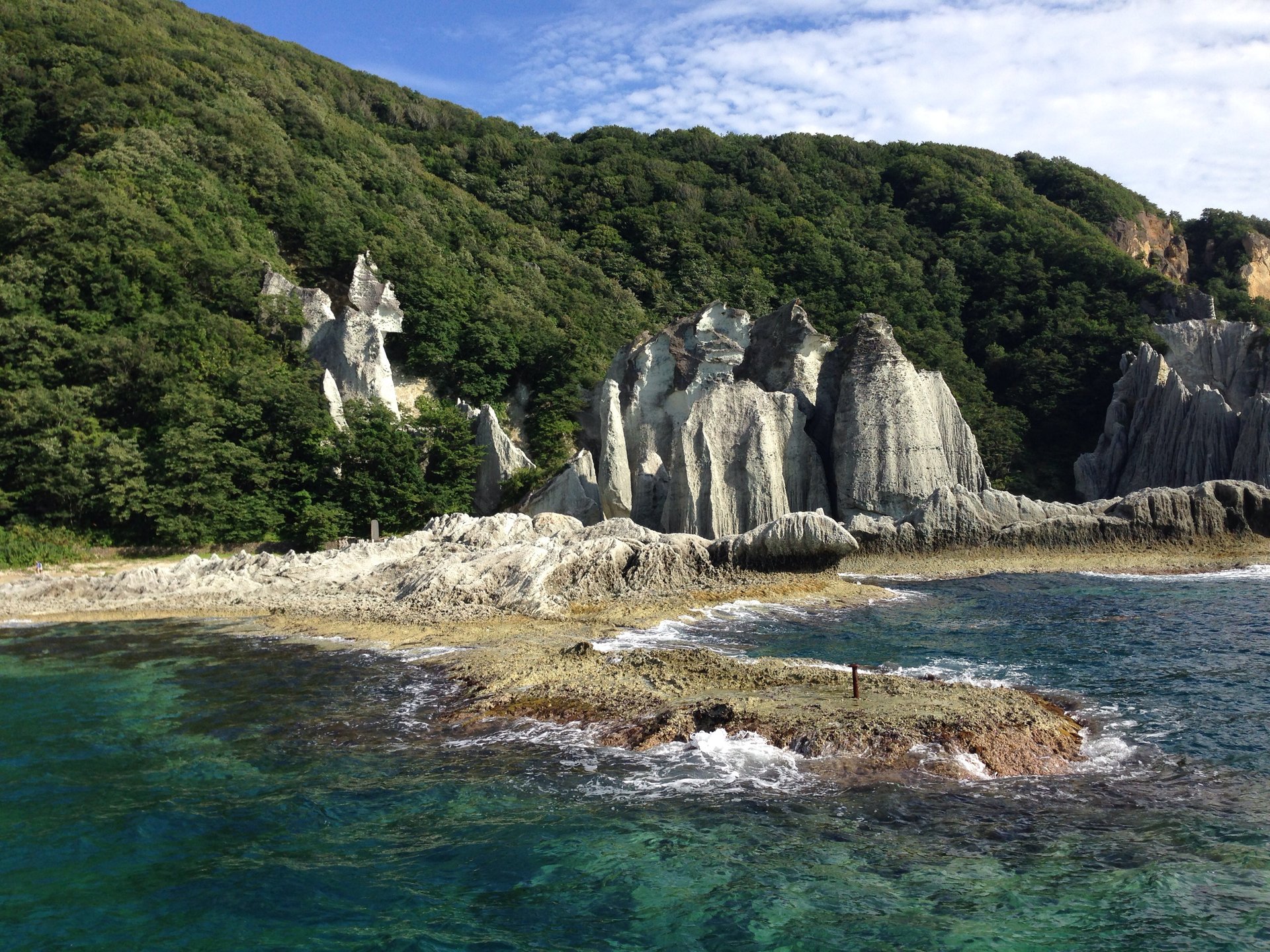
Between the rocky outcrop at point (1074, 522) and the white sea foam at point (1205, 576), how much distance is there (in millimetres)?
1865

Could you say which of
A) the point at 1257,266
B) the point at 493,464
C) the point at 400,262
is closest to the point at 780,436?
the point at 493,464

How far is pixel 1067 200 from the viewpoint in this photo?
235 feet

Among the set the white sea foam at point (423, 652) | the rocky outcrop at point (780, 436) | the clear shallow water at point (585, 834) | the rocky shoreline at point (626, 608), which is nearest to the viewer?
the clear shallow water at point (585, 834)

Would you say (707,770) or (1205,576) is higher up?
(707,770)

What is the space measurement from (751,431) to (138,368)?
22.1 m

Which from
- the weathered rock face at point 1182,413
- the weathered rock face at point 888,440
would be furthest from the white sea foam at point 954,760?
the weathered rock face at point 1182,413

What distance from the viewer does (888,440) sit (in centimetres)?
2741

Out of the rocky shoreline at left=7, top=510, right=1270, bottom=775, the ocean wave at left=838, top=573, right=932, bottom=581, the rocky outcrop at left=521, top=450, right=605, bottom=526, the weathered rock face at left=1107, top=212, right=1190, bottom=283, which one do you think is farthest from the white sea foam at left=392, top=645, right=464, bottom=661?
the weathered rock face at left=1107, top=212, right=1190, bottom=283

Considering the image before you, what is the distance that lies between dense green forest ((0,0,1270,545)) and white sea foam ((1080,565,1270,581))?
64.1 feet

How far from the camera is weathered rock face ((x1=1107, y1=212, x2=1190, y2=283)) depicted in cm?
6594

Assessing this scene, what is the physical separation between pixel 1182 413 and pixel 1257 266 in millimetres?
40196

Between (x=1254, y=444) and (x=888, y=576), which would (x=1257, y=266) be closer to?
(x=1254, y=444)

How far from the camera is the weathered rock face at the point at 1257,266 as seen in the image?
61.5m

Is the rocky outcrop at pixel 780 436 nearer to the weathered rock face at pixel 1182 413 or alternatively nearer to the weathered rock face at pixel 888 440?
the weathered rock face at pixel 888 440
